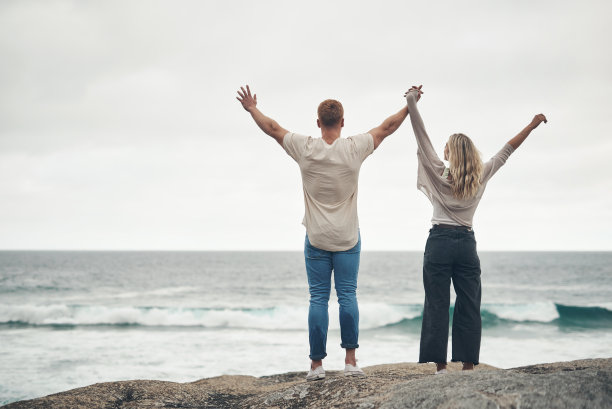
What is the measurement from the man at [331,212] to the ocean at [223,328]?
250 inches

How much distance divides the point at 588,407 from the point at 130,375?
347 inches

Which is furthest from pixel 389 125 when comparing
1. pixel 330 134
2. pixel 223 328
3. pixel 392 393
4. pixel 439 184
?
pixel 223 328

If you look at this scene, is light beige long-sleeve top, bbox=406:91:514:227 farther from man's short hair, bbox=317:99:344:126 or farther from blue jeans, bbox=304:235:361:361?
blue jeans, bbox=304:235:361:361

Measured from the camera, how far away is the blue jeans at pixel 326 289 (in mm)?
3342

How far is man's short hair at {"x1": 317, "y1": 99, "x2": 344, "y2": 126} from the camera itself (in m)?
3.36

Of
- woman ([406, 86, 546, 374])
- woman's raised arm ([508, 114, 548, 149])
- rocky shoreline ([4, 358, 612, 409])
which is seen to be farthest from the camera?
woman's raised arm ([508, 114, 548, 149])

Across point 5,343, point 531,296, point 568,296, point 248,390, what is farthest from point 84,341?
point 568,296

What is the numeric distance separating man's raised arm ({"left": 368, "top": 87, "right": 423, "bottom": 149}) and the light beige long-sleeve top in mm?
66

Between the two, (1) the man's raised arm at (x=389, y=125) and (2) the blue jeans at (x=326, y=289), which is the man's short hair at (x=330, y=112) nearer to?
(1) the man's raised arm at (x=389, y=125)

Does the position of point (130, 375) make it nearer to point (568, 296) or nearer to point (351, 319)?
point (351, 319)

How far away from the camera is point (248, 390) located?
13.7 ft

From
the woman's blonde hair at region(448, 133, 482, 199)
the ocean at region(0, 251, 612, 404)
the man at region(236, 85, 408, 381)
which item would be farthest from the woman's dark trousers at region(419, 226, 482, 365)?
the ocean at region(0, 251, 612, 404)

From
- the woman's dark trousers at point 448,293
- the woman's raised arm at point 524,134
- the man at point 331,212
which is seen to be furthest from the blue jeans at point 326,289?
the woman's raised arm at point 524,134

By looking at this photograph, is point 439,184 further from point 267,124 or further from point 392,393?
point 392,393
